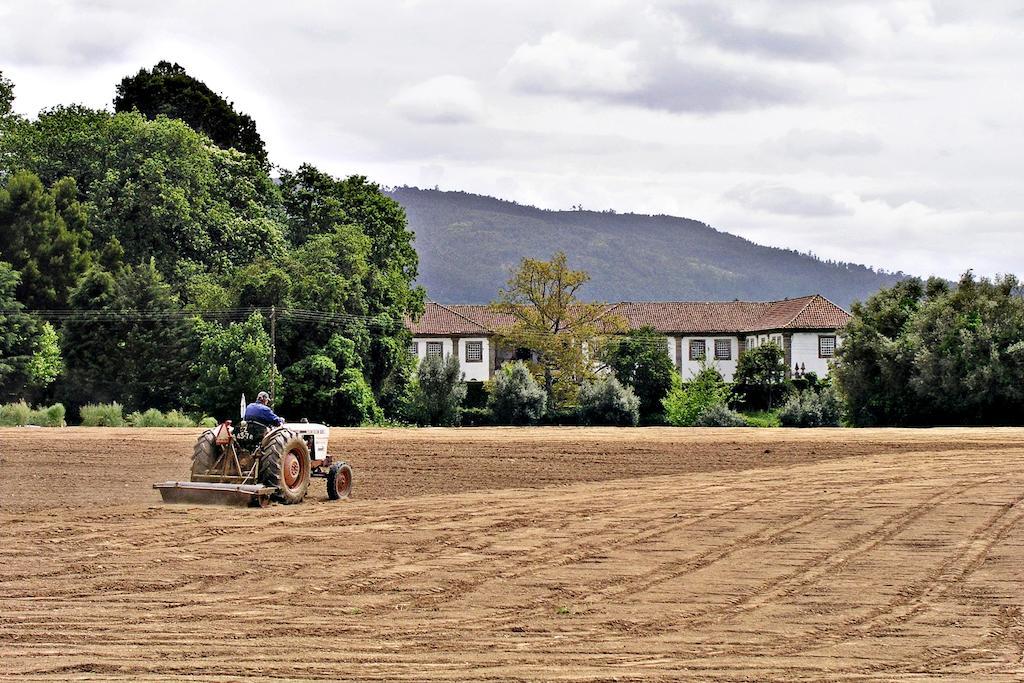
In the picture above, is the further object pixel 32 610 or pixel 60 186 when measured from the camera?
pixel 60 186

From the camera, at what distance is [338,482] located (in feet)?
69.9

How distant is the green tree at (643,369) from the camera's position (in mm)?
66500

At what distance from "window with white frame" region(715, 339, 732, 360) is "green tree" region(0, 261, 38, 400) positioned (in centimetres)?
5087

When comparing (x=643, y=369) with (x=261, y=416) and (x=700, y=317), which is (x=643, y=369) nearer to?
(x=700, y=317)

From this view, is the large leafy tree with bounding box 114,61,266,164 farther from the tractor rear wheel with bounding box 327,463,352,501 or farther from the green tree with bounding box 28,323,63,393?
the tractor rear wheel with bounding box 327,463,352,501

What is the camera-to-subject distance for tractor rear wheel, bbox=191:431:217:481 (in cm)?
1947

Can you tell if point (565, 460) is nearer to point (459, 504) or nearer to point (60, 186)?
point (459, 504)

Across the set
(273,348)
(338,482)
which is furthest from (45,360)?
(338,482)

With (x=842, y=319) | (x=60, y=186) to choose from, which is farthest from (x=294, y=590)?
(x=842, y=319)

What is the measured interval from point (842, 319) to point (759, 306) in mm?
7980

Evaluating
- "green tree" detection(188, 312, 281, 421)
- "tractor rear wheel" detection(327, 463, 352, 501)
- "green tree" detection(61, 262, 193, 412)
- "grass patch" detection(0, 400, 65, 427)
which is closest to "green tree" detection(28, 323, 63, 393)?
"green tree" detection(61, 262, 193, 412)

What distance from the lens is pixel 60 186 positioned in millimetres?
60625

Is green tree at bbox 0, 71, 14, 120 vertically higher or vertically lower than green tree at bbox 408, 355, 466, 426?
higher

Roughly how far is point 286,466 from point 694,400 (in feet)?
137
